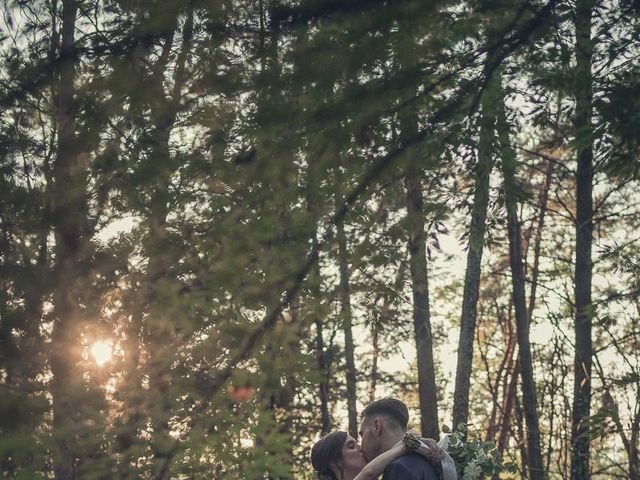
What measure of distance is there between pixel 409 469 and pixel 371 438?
554 mm

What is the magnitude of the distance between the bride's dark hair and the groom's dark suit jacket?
2.49 feet

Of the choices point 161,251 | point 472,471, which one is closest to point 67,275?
point 161,251

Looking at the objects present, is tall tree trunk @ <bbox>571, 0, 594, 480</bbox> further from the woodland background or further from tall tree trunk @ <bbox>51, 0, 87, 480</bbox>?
tall tree trunk @ <bbox>51, 0, 87, 480</bbox>

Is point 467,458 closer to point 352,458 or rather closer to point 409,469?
point 352,458

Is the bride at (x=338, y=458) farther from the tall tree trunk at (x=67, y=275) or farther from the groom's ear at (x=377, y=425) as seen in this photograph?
the tall tree trunk at (x=67, y=275)

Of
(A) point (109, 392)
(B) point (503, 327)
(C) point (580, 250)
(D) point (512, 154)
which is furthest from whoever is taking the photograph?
(B) point (503, 327)

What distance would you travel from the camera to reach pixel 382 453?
16.7ft

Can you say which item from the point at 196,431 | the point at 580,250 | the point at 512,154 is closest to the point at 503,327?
the point at 580,250

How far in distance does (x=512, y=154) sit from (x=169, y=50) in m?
4.63

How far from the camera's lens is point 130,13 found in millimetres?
3162

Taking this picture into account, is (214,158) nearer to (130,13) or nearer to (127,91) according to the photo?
→ (127,91)

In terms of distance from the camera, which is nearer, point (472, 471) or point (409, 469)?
point (409, 469)

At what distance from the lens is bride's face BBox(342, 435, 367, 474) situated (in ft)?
17.5

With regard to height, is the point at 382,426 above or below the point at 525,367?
below
